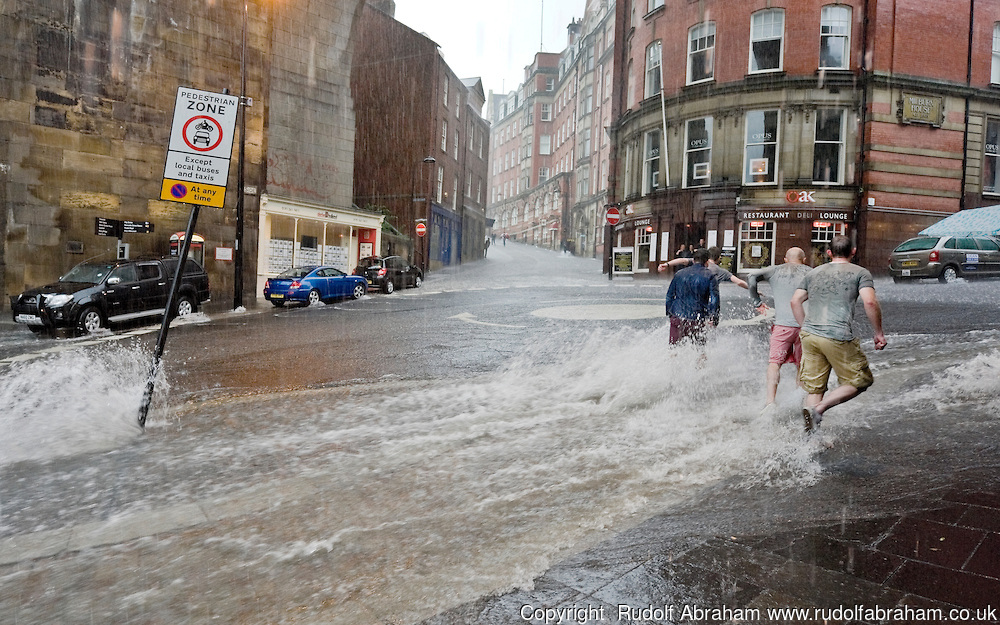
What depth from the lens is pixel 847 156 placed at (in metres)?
29.2

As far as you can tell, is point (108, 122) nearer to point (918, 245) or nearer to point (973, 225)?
point (973, 225)

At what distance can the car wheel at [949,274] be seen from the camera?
70.0 ft

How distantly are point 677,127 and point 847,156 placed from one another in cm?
751

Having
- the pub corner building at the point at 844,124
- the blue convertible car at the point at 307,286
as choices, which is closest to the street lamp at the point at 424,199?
the blue convertible car at the point at 307,286

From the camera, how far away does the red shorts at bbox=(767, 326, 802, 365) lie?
23.5 ft

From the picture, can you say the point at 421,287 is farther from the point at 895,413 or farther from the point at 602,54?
the point at 602,54

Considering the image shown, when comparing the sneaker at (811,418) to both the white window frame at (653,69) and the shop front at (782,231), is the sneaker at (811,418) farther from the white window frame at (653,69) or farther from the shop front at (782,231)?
the white window frame at (653,69)

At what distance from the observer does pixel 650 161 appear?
34562 millimetres

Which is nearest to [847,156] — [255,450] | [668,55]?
[668,55]

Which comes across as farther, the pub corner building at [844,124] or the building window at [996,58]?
the building window at [996,58]

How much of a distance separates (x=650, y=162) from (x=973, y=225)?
27051mm

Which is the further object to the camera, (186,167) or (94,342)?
(94,342)

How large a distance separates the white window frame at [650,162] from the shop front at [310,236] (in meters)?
13.4

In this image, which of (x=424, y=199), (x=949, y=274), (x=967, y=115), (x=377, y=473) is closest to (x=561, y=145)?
(x=424, y=199)
